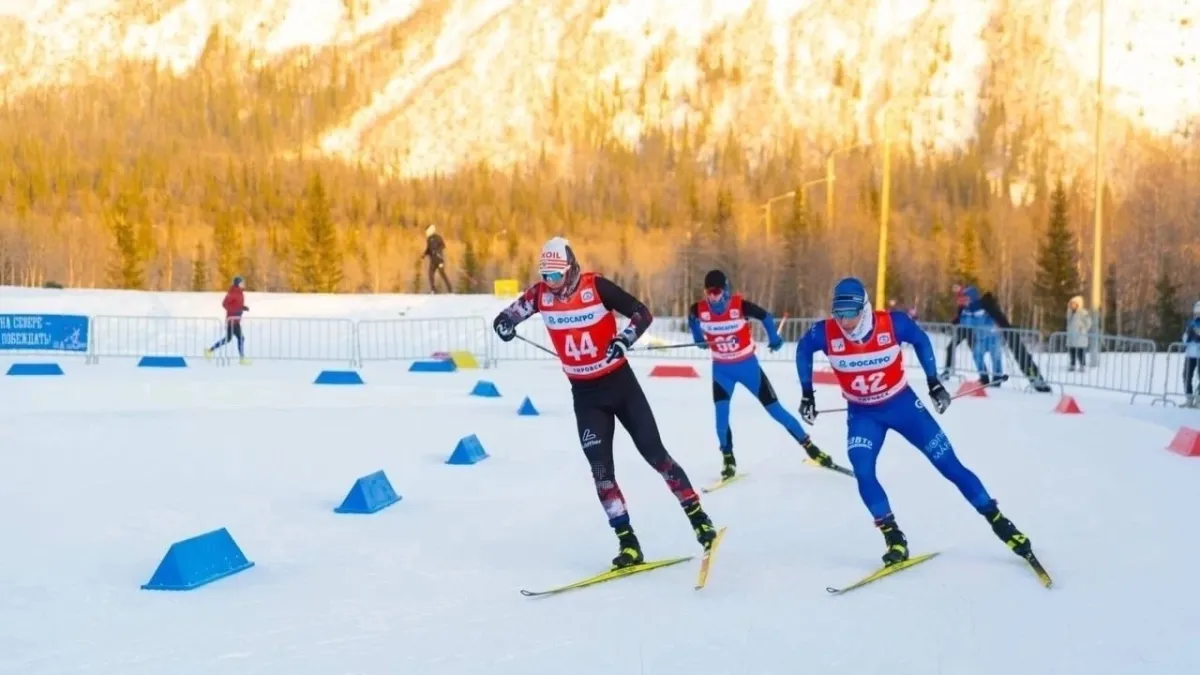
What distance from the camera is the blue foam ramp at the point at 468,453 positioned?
36.9 feet

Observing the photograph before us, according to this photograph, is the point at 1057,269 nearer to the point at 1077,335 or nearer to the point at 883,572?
the point at 1077,335

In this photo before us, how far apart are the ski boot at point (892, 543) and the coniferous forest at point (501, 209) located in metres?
58.6

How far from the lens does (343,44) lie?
→ 163625mm

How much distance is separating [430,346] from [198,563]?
23.8 meters

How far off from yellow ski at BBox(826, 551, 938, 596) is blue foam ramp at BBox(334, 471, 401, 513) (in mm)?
3769

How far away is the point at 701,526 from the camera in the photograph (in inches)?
268

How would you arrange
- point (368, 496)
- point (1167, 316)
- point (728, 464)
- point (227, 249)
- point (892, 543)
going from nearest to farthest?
point (892, 543) < point (368, 496) < point (728, 464) < point (1167, 316) < point (227, 249)

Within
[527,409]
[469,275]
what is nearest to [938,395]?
[527,409]

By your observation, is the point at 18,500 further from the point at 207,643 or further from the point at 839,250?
the point at 839,250

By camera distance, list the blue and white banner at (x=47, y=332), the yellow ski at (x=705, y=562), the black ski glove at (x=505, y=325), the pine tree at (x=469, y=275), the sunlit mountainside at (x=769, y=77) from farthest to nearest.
Answer: 1. the sunlit mountainside at (x=769, y=77)
2. the pine tree at (x=469, y=275)
3. the blue and white banner at (x=47, y=332)
4. the black ski glove at (x=505, y=325)
5. the yellow ski at (x=705, y=562)

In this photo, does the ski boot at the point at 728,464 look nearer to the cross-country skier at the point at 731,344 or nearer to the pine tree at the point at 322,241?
the cross-country skier at the point at 731,344

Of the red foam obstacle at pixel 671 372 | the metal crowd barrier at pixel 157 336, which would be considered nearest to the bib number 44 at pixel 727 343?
the red foam obstacle at pixel 671 372

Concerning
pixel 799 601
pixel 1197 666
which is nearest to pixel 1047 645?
pixel 1197 666

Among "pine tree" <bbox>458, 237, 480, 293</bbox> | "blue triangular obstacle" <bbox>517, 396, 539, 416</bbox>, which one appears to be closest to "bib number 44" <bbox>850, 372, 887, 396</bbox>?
"blue triangular obstacle" <bbox>517, 396, 539, 416</bbox>
